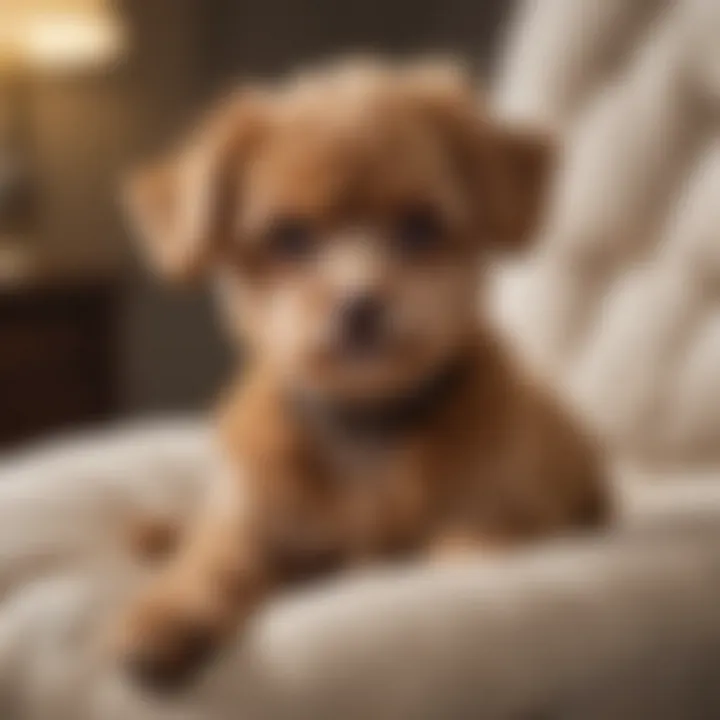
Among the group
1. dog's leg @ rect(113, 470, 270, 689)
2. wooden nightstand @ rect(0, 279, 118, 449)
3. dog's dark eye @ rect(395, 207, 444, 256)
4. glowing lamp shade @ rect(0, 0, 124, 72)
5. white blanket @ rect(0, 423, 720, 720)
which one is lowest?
white blanket @ rect(0, 423, 720, 720)

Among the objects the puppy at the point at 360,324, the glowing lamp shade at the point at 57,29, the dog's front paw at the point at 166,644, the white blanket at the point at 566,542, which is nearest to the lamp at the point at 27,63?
the glowing lamp shade at the point at 57,29

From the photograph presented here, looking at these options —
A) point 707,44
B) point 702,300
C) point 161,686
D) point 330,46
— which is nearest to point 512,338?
point 702,300

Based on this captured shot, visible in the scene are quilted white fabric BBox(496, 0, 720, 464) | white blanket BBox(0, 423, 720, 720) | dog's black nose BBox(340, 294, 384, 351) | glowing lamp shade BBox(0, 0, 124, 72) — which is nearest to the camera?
white blanket BBox(0, 423, 720, 720)

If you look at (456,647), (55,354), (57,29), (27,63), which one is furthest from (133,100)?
(456,647)

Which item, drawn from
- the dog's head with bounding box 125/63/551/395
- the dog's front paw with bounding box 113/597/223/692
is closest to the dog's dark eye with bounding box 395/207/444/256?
the dog's head with bounding box 125/63/551/395

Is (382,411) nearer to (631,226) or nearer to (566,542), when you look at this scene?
(566,542)

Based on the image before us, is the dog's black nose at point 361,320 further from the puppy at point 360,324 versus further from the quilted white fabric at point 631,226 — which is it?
the quilted white fabric at point 631,226

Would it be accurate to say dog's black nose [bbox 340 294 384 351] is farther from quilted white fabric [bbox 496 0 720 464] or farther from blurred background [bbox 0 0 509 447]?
blurred background [bbox 0 0 509 447]
